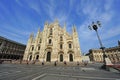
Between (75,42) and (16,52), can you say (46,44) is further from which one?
(16,52)

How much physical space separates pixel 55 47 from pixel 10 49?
110 feet

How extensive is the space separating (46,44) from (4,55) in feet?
94.5

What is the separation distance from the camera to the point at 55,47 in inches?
1127

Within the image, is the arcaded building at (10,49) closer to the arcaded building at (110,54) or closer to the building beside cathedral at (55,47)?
the building beside cathedral at (55,47)

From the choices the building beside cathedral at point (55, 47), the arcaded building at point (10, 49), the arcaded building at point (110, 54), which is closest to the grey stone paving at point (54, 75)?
the building beside cathedral at point (55, 47)

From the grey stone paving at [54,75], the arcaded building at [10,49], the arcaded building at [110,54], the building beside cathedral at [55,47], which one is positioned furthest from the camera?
the arcaded building at [110,54]

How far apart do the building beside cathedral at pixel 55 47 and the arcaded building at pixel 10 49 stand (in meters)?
18.3

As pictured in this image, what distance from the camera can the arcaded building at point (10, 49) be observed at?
40.2 meters

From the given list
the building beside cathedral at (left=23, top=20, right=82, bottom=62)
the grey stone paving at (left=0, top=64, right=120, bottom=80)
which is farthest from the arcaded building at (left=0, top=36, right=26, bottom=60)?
the grey stone paving at (left=0, top=64, right=120, bottom=80)

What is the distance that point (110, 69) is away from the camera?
9.99m

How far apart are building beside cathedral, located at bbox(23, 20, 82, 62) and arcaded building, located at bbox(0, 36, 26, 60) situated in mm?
18343

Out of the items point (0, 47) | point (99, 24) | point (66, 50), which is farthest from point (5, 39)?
point (99, 24)

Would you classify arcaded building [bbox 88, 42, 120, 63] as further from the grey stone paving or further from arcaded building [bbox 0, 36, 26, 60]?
arcaded building [bbox 0, 36, 26, 60]

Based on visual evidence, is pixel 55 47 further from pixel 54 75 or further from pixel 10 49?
pixel 10 49
